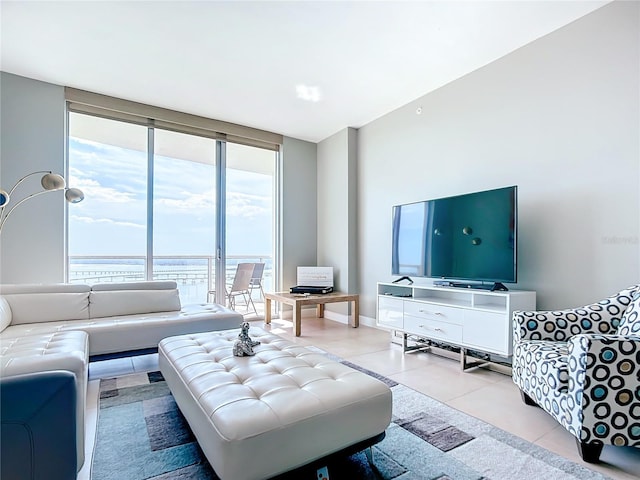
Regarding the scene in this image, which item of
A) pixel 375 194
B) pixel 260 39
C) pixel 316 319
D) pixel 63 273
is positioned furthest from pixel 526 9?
pixel 63 273

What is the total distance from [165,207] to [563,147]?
4308 mm

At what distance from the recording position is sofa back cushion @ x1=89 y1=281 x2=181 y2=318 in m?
2.96

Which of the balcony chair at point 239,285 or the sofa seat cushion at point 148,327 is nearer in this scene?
the sofa seat cushion at point 148,327

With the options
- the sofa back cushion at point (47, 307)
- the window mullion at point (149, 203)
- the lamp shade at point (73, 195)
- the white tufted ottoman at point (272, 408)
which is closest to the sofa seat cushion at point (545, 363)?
the white tufted ottoman at point (272, 408)

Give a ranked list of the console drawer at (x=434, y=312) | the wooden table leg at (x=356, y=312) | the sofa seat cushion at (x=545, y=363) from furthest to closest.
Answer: the wooden table leg at (x=356, y=312), the console drawer at (x=434, y=312), the sofa seat cushion at (x=545, y=363)

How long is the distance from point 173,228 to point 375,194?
8.99ft

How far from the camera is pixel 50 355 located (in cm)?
175

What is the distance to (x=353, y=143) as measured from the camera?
4.78 meters

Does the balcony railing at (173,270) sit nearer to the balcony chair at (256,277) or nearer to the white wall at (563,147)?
the balcony chair at (256,277)

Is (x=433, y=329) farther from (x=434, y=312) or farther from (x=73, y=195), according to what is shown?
(x=73, y=195)

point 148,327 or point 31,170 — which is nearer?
point 148,327

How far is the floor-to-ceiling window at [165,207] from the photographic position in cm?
389

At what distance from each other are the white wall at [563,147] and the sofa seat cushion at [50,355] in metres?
3.19

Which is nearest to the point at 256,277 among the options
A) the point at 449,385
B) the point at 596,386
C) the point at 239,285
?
the point at 239,285
